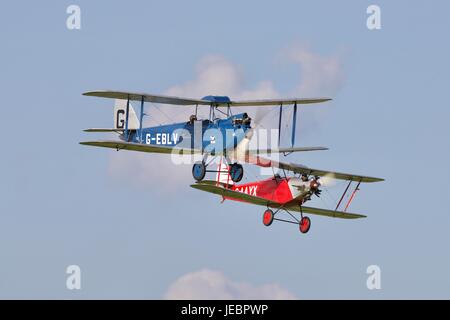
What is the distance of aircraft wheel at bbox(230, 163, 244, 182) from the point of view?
4653 cm

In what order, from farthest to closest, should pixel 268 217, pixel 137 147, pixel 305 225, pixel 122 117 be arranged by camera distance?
pixel 268 217
pixel 305 225
pixel 122 117
pixel 137 147

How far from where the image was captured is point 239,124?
4575 centimetres

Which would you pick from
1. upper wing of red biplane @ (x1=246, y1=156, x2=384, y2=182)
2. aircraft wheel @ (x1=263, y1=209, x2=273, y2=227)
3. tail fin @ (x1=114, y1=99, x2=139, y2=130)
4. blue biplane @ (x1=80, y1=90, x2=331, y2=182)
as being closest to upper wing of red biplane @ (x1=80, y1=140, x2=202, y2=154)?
blue biplane @ (x1=80, y1=90, x2=331, y2=182)

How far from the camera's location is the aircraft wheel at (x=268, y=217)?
2064 inches

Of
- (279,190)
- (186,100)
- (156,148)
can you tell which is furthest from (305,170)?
(156,148)

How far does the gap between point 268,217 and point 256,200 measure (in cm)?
93

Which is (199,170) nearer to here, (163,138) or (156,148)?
(163,138)

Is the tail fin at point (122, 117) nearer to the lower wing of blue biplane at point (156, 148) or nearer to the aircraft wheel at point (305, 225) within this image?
the lower wing of blue biplane at point (156, 148)

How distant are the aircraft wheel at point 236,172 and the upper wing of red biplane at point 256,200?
2048 mm

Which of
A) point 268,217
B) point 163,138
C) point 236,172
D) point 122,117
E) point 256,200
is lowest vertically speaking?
point 268,217

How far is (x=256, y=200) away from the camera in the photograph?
2085 inches
